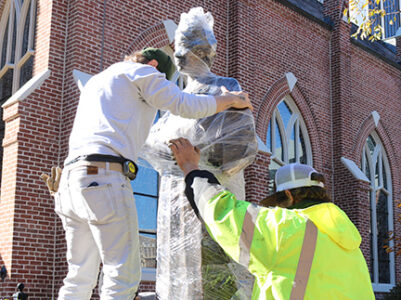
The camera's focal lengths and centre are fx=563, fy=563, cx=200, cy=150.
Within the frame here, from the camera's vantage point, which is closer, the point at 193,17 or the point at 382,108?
the point at 193,17

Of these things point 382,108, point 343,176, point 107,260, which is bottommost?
point 107,260

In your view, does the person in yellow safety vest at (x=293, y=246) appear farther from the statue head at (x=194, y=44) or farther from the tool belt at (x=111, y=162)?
Answer: the statue head at (x=194, y=44)

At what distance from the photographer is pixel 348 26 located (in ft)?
51.4

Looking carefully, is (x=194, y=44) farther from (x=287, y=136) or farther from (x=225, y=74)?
(x=287, y=136)

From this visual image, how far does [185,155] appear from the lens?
299 centimetres

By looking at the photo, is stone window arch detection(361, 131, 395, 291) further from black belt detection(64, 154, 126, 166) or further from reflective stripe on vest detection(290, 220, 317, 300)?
reflective stripe on vest detection(290, 220, 317, 300)

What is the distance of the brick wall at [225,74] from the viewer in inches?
326

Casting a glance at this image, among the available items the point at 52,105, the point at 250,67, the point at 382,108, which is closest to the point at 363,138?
the point at 382,108

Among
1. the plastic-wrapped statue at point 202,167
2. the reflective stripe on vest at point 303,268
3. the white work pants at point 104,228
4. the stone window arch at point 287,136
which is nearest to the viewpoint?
the reflective stripe on vest at point 303,268

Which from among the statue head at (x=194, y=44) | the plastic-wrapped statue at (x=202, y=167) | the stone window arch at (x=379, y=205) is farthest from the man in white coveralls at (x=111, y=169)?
the stone window arch at (x=379, y=205)

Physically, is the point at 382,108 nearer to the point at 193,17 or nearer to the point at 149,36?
the point at 149,36

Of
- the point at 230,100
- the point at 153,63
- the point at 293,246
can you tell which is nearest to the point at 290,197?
Result: the point at 293,246

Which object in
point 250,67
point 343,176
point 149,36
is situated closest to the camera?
point 149,36

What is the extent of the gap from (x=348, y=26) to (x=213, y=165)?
43.8 ft
